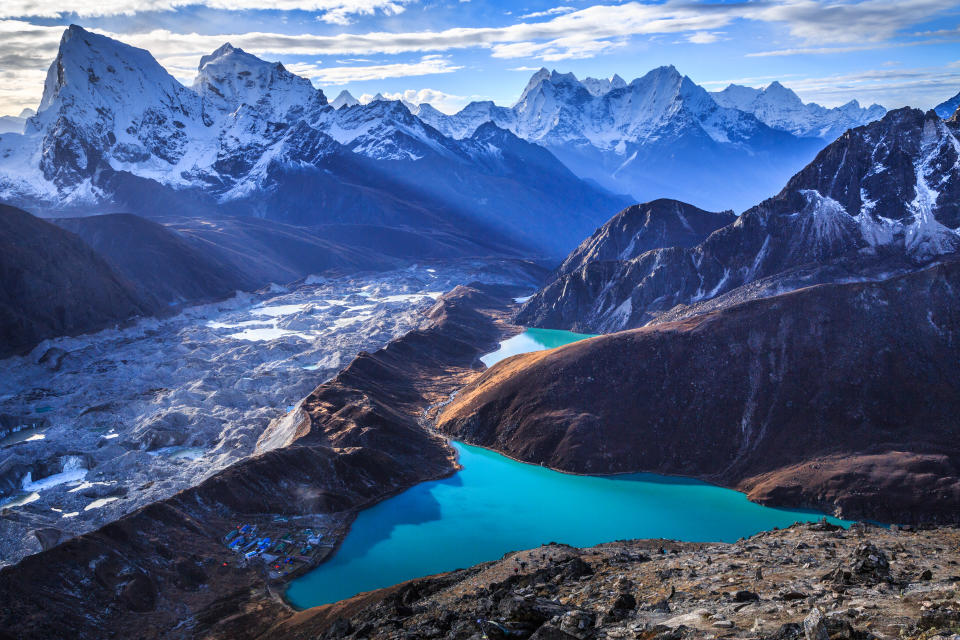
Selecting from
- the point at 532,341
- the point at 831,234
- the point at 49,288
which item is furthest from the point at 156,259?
the point at 831,234

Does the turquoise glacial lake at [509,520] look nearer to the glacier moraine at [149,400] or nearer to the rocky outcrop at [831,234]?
the glacier moraine at [149,400]

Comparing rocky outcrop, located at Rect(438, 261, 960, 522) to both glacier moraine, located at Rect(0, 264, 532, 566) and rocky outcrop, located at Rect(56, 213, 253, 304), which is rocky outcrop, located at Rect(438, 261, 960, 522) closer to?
glacier moraine, located at Rect(0, 264, 532, 566)

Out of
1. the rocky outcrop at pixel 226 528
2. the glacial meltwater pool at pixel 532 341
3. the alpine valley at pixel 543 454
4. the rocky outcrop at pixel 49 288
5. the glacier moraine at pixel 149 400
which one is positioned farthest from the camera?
the glacial meltwater pool at pixel 532 341

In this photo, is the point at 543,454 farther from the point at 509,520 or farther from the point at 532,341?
the point at 532,341

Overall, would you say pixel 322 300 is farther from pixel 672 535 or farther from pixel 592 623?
pixel 592 623

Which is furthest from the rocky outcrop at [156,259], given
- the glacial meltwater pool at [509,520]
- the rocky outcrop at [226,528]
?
the glacial meltwater pool at [509,520]

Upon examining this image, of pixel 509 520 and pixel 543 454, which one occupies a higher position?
pixel 543 454

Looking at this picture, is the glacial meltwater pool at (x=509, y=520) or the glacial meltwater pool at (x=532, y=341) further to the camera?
the glacial meltwater pool at (x=532, y=341)
